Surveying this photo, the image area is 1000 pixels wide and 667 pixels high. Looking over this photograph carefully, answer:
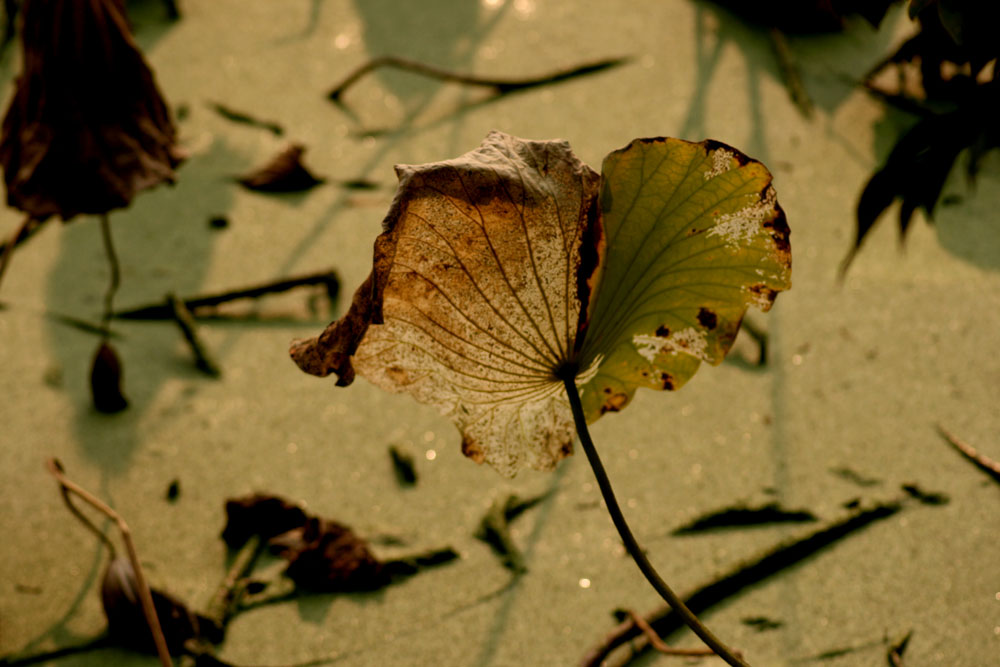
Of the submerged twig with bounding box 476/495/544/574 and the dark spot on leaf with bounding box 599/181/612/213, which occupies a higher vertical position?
the dark spot on leaf with bounding box 599/181/612/213

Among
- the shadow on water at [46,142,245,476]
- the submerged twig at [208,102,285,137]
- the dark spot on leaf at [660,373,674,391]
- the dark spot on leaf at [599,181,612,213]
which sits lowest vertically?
the shadow on water at [46,142,245,476]

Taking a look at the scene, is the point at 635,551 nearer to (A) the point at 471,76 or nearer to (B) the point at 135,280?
(B) the point at 135,280

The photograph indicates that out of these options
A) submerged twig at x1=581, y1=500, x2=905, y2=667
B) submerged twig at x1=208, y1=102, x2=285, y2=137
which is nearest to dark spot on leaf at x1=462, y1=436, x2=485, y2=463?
submerged twig at x1=581, y1=500, x2=905, y2=667

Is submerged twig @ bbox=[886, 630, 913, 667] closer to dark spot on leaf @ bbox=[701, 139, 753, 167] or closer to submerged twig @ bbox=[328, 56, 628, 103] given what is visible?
→ dark spot on leaf @ bbox=[701, 139, 753, 167]

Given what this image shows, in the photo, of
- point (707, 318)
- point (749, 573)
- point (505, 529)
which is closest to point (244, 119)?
point (505, 529)

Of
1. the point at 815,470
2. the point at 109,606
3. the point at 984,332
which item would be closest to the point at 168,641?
the point at 109,606

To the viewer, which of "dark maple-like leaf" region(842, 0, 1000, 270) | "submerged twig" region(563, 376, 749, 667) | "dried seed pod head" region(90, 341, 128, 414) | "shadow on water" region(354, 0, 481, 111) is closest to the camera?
"submerged twig" region(563, 376, 749, 667)

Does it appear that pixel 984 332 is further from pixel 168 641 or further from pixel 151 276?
pixel 151 276
